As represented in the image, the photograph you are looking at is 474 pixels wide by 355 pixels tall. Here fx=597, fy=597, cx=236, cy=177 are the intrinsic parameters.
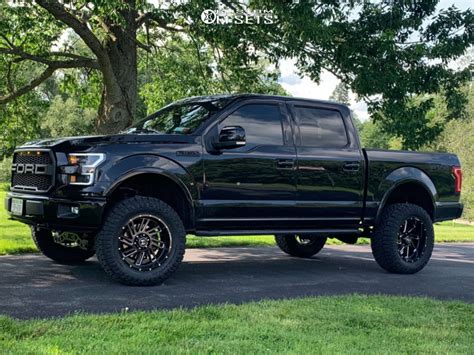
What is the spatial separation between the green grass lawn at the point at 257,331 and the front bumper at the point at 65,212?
1.58 metres

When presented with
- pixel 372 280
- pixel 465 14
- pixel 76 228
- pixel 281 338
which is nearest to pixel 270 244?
pixel 372 280

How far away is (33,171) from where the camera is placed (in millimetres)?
6461

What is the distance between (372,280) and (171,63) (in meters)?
9.43

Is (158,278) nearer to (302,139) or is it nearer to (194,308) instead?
(194,308)

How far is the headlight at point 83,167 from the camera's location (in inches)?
236

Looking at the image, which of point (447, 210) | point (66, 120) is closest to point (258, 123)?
point (447, 210)

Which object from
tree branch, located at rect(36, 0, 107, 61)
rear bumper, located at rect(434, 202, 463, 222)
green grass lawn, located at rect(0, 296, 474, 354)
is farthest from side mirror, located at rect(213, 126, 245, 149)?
tree branch, located at rect(36, 0, 107, 61)

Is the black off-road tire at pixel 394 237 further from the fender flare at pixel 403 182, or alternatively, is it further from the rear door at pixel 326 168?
the rear door at pixel 326 168

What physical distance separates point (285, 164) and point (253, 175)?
480 mm

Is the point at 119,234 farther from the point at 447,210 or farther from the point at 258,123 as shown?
the point at 447,210

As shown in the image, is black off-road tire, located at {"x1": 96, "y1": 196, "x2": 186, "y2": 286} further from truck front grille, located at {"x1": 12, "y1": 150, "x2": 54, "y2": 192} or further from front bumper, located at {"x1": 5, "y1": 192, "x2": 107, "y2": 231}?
truck front grille, located at {"x1": 12, "y1": 150, "x2": 54, "y2": 192}

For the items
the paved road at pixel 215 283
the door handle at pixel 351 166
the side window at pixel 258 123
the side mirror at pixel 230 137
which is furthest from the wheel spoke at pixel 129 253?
the door handle at pixel 351 166

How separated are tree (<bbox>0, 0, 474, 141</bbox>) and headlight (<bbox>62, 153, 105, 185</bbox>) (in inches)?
165

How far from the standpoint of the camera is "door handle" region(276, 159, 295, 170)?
7.11 m
